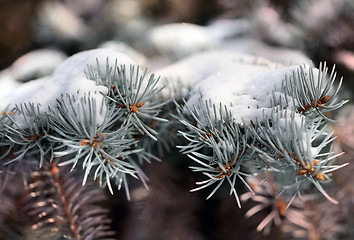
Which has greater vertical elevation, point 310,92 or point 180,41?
point 180,41

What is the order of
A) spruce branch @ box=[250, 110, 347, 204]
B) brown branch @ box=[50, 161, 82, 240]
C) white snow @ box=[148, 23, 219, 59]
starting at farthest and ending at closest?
1. white snow @ box=[148, 23, 219, 59]
2. brown branch @ box=[50, 161, 82, 240]
3. spruce branch @ box=[250, 110, 347, 204]

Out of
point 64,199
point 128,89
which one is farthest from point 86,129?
point 64,199

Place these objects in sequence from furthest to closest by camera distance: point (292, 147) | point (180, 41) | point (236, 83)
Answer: point (180, 41) < point (236, 83) < point (292, 147)

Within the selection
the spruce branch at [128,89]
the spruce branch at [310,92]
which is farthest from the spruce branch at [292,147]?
the spruce branch at [128,89]

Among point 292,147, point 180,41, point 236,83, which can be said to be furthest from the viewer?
point 180,41

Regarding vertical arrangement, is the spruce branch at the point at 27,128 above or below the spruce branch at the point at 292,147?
above

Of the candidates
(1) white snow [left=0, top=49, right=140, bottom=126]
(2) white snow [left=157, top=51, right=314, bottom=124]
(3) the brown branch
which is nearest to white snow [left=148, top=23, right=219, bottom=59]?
(2) white snow [left=157, top=51, right=314, bottom=124]

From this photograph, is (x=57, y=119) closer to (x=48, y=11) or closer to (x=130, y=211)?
(x=130, y=211)

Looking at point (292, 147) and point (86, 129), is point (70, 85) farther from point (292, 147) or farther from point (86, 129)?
point (292, 147)

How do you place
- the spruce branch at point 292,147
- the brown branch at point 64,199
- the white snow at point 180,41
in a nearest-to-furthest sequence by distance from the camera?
1. the spruce branch at point 292,147
2. the brown branch at point 64,199
3. the white snow at point 180,41

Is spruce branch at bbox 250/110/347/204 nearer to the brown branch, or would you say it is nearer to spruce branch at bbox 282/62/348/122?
spruce branch at bbox 282/62/348/122

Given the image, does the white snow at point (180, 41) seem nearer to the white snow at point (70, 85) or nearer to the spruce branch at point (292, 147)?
the white snow at point (70, 85)

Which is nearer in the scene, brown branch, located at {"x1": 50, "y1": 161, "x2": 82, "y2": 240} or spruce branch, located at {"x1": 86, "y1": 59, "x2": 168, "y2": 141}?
spruce branch, located at {"x1": 86, "y1": 59, "x2": 168, "y2": 141}
